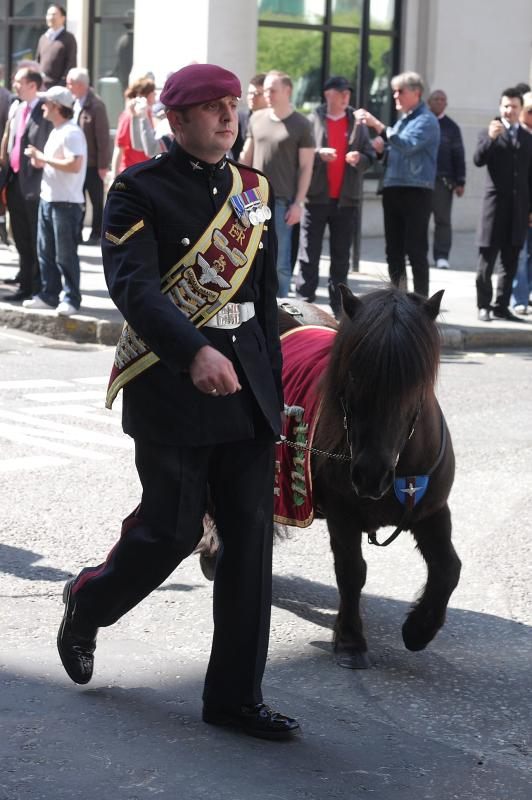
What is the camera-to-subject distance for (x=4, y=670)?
4621 mm

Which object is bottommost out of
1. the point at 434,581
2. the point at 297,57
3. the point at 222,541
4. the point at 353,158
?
the point at 434,581

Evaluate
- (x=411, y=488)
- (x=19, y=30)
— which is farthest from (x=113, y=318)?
(x=19, y=30)

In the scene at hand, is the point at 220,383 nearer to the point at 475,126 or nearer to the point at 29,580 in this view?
the point at 29,580

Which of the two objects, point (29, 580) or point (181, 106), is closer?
point (181, 106)

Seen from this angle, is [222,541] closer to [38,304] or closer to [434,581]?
[434,581]

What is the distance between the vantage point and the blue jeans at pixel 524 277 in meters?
14.0

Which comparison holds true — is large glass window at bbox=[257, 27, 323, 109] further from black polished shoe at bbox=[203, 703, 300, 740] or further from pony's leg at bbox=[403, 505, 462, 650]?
black polished shoe at bbox=[203, 703, 300, 740]

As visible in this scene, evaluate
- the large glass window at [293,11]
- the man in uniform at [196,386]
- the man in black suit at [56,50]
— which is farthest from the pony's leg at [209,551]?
the large glass window at [293,11]

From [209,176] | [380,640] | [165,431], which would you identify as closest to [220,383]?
[165,431]

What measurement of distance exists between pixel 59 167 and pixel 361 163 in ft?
9.66

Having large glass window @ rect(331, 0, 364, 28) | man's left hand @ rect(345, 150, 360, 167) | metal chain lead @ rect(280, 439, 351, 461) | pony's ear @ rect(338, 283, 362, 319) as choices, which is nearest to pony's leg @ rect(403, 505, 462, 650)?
metal chain lead @ rect(280, 439, 351, 461)

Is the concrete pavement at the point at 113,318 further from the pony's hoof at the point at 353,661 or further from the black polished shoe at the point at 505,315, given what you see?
the pony's hoof at the point at 353,661

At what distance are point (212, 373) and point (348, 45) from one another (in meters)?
17.7

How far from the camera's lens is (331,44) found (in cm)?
2052
